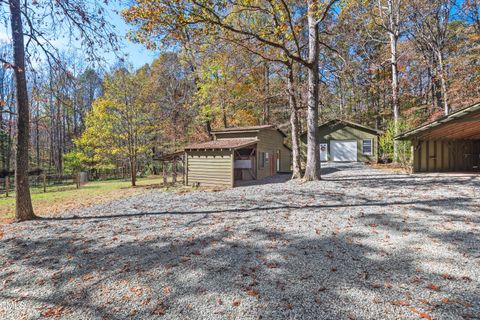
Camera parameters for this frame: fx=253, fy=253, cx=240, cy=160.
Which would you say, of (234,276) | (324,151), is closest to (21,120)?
(234,276)

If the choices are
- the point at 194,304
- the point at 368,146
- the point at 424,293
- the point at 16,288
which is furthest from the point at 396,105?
the point at 16,288

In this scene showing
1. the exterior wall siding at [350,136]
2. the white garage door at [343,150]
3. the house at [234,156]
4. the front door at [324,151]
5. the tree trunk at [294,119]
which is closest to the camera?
the house at [234,156]

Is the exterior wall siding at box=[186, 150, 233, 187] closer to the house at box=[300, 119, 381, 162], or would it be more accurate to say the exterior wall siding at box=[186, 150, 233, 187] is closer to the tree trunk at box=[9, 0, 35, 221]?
the tree trunk at box=[9, 0, 35, 221]

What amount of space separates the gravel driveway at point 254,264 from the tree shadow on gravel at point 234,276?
0.01 m

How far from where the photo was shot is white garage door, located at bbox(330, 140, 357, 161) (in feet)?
76.3

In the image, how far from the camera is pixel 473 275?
3078mm

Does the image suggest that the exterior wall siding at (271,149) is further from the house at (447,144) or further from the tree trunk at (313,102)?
the house at (447,144)

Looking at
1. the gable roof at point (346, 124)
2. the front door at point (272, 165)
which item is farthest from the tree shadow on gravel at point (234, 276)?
the gable roof at point (346, 124)

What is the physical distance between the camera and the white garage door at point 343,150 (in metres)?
23.3

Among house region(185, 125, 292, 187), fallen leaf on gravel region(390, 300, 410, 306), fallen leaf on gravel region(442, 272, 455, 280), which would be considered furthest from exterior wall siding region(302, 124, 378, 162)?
fallen leaf on gravel region(390, 300, 410, 306)

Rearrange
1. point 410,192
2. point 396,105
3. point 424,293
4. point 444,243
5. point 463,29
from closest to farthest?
point 424,293
point 444,243
point 410,192
point 463,29
point 396,105

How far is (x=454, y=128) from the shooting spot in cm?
1201

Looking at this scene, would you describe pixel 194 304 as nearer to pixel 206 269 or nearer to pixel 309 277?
pixel 206 269

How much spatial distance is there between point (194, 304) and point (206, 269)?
2.55 ft
